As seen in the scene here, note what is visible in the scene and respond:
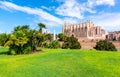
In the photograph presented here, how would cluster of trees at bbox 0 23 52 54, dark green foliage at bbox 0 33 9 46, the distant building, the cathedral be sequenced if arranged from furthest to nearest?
the cathedral < the distant building < dark green foliage at bbox 0 33 9 46 < cluster of trees at bbox 0 23 52 54

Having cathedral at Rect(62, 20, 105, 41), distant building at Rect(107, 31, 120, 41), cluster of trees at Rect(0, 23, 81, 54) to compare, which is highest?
cathedral at Rect(62, 20, 105, 41)

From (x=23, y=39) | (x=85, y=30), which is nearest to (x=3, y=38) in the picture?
(x=23, y=39)

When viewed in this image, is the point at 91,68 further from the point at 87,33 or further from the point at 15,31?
the point at 87,33

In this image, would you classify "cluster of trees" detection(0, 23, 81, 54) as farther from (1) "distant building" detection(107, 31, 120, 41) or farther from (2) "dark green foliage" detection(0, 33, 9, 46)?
(1) "distant building" detection(107, 31, 120, 41)

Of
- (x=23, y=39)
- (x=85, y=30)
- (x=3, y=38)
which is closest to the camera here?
(x=23, y=39)

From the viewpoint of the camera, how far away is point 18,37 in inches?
1287

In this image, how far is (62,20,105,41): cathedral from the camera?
128 meters

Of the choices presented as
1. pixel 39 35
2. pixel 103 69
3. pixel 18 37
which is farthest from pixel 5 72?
pixel 39 35

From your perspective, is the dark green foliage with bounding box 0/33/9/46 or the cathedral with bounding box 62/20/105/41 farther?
the cathedral with bounding box 62/20/105/41

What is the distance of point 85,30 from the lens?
139 m

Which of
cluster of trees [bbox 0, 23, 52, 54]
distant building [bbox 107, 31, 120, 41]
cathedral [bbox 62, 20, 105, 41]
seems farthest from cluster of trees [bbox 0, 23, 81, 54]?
cathedral [bbox 62, 20, 105, 41]

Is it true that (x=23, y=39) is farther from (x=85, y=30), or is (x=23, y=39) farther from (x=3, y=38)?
(x=85, y=30)

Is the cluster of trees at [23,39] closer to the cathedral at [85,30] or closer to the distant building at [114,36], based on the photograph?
the distant building at [114,36]

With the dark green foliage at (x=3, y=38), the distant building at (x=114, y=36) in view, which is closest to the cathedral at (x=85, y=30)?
the distant building at (x=114, y=36)
